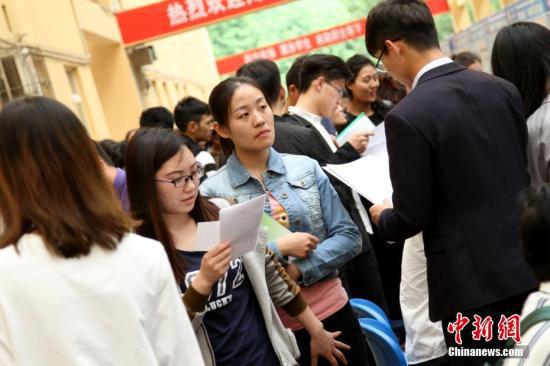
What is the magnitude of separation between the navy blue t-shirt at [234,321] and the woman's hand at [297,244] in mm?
364

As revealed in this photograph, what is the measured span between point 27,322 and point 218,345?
0.93 meters

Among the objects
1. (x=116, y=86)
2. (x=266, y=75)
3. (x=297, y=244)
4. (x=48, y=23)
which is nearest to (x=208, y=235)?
(x=297, y=244)

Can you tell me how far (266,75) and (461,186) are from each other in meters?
2.31

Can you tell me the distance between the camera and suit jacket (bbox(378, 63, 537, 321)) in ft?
9.43

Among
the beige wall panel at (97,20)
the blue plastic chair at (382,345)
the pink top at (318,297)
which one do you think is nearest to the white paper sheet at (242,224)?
the pink top at (318,297)

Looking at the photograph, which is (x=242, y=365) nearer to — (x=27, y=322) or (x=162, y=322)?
(x=162, y=322)

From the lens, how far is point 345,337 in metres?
3.44

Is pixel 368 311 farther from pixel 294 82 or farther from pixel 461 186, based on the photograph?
pixel 294 82

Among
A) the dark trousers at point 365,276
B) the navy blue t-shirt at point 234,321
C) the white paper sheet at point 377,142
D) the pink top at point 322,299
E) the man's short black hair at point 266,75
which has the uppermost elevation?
the man's short black hair at point 266,75

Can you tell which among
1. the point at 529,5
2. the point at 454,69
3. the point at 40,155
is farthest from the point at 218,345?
the point at 529,5

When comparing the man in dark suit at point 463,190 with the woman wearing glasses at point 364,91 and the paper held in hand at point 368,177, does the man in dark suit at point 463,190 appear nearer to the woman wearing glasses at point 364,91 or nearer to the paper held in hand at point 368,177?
the paper held in hand at point 368,177

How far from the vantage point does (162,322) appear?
2.22m

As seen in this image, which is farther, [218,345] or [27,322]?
[218,345]

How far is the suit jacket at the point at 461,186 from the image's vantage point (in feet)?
9.43
